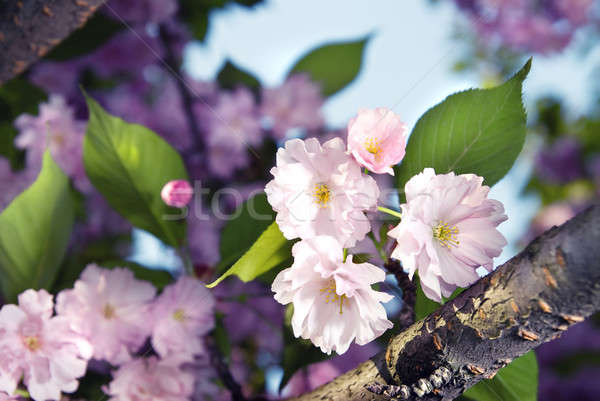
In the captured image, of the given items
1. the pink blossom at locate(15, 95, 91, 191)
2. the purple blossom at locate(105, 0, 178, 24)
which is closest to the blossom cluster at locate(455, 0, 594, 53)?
the purple blossom at locate(105, 0, 178, 24)

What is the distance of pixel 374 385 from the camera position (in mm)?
437

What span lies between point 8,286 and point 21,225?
8 centimetres

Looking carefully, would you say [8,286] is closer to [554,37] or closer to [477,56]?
[554,37]

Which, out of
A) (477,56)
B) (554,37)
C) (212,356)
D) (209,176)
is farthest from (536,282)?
(477,56)

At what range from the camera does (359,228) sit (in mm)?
458

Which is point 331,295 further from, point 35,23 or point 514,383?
point 35,23

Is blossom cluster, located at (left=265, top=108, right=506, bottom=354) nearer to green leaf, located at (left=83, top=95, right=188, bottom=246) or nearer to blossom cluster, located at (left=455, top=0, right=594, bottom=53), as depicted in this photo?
green leaf, located at (left=83, top=95, right=188, bottom=246)

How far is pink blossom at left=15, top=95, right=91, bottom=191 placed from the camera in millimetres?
931

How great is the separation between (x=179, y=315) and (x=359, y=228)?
1.05 ft

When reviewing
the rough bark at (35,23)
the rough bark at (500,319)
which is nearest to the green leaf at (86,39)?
the rough bark at (35,23)

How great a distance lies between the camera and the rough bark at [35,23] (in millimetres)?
676

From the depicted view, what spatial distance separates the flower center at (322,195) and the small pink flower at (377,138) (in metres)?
0.05

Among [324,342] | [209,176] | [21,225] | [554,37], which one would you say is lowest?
[209,176]

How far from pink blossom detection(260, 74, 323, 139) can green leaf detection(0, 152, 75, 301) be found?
22.6 inches
